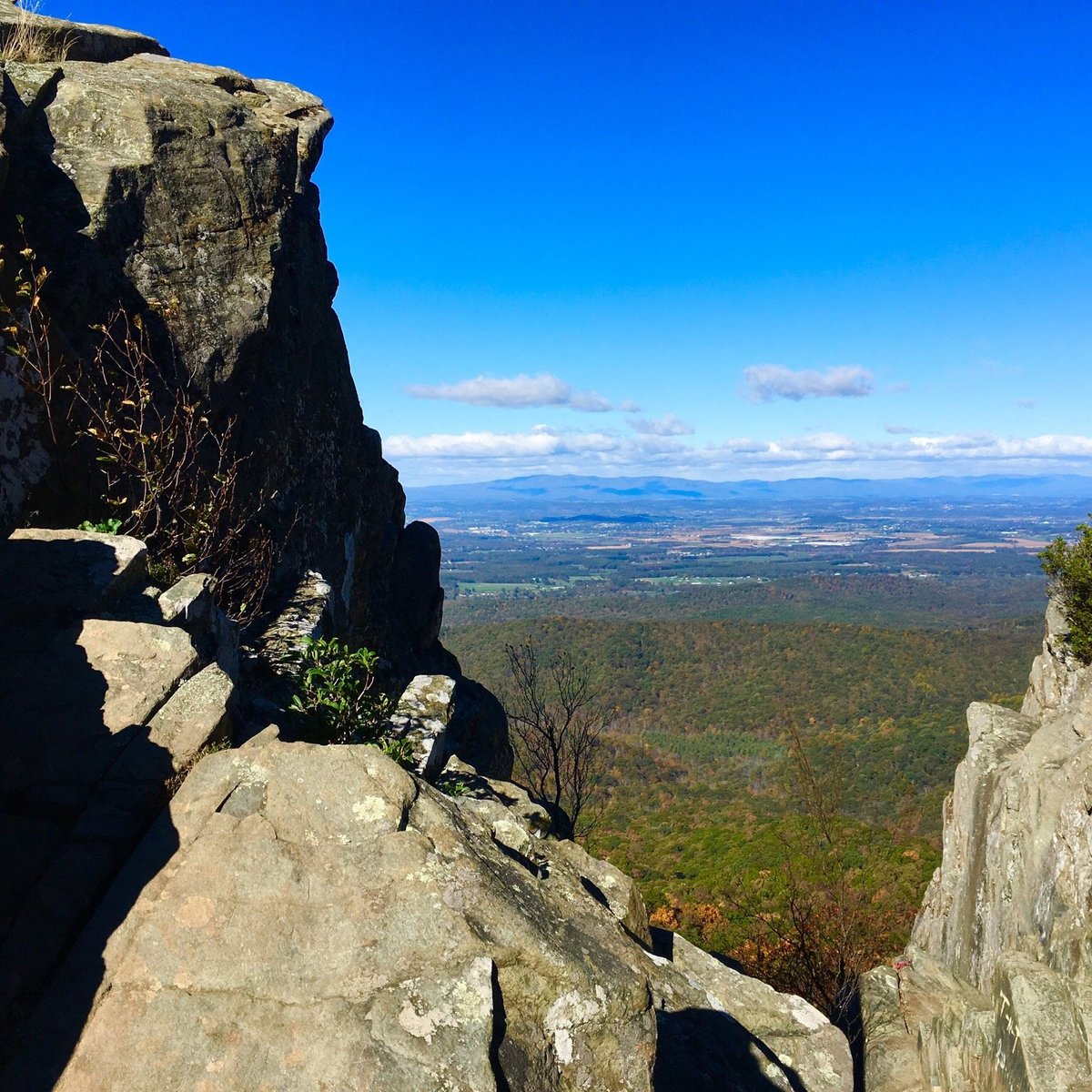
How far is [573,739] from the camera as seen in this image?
25406 mm

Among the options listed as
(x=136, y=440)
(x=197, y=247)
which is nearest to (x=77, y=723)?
(x=136, y=440)

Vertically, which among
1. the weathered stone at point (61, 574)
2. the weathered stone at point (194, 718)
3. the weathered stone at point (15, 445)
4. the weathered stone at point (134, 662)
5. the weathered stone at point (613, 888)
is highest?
the weathered stone at point (15, 445)

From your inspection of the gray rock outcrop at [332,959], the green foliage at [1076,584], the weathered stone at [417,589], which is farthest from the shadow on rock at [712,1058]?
the weathered stone at [417,589]

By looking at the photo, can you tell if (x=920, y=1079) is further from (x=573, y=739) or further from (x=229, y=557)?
(x=573, y=739)

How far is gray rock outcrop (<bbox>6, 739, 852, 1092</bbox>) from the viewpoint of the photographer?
12.0ft

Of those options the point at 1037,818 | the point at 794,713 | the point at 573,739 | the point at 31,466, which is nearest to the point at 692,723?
the point at 794,713

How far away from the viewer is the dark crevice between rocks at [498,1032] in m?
3.76

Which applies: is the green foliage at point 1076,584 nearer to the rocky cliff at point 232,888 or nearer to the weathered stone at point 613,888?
the rocky cliff at point 232,888

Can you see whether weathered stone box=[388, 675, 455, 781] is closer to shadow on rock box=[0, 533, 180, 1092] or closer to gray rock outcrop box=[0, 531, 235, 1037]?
gray rock outcrop box=[0, 531, 235, 1037]

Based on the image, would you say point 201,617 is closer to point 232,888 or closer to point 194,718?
point 194,718

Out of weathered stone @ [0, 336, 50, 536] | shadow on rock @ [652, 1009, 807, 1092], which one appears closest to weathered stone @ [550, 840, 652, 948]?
shadow on rock @ [652, 1009, 807, 1092]

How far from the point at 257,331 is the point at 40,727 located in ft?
28.3

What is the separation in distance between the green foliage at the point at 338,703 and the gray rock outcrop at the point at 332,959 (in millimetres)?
2748

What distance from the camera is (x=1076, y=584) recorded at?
17484 millimetres
